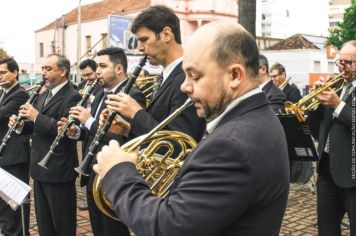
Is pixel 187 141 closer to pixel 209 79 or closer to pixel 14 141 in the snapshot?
pixel 209 79

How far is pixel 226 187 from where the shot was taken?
58.5 inches

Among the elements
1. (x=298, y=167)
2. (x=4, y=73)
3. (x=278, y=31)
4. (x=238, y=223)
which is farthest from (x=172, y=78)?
(x=278, y=31)

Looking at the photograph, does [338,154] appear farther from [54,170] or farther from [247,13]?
[247,13]

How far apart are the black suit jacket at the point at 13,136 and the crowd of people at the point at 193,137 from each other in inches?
0.5

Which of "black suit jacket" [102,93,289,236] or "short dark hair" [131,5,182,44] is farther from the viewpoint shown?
"short dark hair" [131,5,182,44]

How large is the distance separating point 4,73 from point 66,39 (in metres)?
43.8

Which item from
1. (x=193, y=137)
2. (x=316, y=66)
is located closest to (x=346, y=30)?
(x=316, y=66)

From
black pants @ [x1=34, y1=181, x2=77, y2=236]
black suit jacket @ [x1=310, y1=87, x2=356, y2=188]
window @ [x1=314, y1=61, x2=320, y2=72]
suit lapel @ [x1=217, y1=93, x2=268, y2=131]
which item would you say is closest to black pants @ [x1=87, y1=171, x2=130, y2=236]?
black pants @ [x1=34, y1=181, x2=77, y2=236]

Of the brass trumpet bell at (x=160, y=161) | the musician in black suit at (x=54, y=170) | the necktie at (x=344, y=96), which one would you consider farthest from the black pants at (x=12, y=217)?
the necktie at (x=344, y=96)

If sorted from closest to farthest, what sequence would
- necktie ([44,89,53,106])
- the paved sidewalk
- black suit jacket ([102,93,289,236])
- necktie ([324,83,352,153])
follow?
1. black suit jacket ([102,93,289,236])
2. necktie ([324,83,352,153])
3. necktie ([44,89,53,106])
4. the paved sidewalk

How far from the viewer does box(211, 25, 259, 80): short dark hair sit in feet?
5.32

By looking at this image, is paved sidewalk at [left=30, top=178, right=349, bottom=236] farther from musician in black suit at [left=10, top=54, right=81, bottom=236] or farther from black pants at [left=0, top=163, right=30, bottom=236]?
musician in black suit at [left=10, top=54, right=81, bottom=236]

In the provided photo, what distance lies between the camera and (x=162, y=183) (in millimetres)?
2434

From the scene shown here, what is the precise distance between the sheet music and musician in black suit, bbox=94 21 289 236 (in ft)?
4.96
